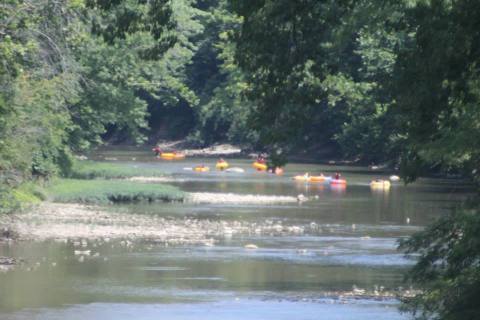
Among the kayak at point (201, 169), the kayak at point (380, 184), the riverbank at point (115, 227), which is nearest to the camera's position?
the riverbank at point (115, 227)

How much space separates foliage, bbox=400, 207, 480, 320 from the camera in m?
12.1

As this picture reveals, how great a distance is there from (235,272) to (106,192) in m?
15.5

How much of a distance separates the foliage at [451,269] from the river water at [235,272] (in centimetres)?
573

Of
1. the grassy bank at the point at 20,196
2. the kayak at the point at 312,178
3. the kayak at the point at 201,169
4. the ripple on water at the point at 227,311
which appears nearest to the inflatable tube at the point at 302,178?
the kayak at the point at 312,178

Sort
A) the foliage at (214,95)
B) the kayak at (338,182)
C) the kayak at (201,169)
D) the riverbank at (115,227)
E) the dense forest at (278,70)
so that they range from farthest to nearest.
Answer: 1. the foliage at (214,95)
2. the kayak at (201,169)
3. the kayak at (338,182)
4. the riverbank at (115,227)
5. the dense forest at (278,70)

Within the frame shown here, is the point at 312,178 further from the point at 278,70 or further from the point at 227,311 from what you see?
the point at 278,70

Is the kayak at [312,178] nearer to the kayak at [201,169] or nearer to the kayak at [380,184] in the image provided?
the kayak at [380,184]

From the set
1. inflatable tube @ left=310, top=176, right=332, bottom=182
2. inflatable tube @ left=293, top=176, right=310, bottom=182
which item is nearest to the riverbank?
inflatable tube @ left=310, top=176, right=332, bottom=182

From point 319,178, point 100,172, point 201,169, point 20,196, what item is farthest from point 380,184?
point 20,196

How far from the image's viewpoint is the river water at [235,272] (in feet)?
71.5

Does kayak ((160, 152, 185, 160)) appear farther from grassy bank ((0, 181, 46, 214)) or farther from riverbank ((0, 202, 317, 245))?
riverbank ((0, 202, 317, 245))

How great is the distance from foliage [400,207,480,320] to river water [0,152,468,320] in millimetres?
5732

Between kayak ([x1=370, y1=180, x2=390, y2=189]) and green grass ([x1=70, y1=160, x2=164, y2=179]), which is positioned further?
kayak ([x1=370, y1=180, x2=390, y2=189])

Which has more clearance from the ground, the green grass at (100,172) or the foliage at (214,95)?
the foliage at (214,95)
